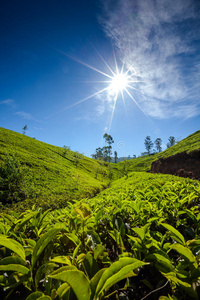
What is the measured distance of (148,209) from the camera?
171cm

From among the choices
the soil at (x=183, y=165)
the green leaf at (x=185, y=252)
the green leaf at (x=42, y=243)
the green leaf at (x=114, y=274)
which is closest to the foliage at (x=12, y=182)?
the green leaf at (x=42, y=243)

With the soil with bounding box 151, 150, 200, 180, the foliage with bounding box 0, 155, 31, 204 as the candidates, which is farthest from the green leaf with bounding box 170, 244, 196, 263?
the soil with bounding box 151, 150, 200, 180

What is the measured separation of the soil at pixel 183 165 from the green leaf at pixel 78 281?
2156 centimetres

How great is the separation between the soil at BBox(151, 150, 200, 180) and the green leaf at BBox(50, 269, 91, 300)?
21.6 m

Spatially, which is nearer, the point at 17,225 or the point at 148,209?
the point at 17,225

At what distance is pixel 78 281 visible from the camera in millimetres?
544

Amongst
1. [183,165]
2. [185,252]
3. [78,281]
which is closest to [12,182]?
[78,281]

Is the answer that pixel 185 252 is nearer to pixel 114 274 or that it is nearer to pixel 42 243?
pixel 114 274

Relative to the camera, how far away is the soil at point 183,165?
1903cm

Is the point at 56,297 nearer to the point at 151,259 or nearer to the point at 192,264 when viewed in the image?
the point at 151,259

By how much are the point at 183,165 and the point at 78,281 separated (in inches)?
1006

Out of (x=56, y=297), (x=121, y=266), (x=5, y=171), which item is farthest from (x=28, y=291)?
(x=5, y=171)

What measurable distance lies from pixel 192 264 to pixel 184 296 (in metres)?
0.17

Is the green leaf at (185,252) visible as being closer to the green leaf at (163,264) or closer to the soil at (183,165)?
the green leaf at (163,264)
